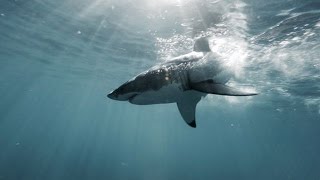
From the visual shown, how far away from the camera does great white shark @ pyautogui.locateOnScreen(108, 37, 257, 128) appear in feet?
16.4

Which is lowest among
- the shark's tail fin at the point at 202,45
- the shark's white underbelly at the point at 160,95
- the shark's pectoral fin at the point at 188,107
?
the shark's pectoral fin at the point at 188,107

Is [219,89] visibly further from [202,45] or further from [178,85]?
[202,45]

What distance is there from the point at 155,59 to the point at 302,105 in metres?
21.7

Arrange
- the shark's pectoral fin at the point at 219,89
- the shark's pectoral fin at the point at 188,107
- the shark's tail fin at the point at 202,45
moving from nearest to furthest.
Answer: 1. the shark's pectoral fin at the point at 219,89
2. the shark's pectoral fin at the point at 188,107
3. the shark's tail fin at the point at 202,45

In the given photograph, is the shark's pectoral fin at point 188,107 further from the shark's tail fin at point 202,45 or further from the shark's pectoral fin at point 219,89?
the shark's tail fin at point 202,45

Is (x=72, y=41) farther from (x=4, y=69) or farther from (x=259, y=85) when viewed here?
(x=4, y=69)

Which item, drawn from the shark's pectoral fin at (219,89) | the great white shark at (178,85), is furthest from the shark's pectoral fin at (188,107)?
the shark's pectoral fin at (219,89)

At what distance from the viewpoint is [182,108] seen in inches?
253

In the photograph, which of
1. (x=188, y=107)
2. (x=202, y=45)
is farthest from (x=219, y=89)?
(x=202, y=45)

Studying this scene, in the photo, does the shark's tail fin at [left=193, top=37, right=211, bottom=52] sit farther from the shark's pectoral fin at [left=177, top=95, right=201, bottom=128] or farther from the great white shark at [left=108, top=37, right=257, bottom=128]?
the shark's pectoral fin at [left=177, top=95, right=201, bottom=128]

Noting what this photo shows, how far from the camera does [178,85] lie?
5.62 meters

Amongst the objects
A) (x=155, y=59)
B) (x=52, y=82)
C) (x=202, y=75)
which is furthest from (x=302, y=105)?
(x=52, y=82)

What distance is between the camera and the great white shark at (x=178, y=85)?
5.01 m

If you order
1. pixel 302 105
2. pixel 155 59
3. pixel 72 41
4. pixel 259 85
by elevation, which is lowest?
pixel 302 105
